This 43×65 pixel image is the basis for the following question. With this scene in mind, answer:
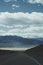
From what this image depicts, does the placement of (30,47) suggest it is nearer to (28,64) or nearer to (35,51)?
(35,51)

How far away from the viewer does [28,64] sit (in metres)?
26.3

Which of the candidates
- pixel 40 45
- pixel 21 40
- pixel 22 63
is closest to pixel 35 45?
pixel 40 45

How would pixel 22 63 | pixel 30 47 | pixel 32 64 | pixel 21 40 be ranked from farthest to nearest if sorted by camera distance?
pixel 21 40 < pixel 30 47 < pixel 22 63 < pixel 32 64

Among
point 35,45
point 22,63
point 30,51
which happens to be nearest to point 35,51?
point 30,51

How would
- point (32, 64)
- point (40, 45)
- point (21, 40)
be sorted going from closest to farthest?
point (32, 64) < point (40, 45) < point (21, 40)

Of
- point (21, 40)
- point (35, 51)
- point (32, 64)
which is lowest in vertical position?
point (32, 64)

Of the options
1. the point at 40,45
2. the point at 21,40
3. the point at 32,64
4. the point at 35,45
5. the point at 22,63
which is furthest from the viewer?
the point at 21,40

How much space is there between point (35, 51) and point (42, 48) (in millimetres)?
1865

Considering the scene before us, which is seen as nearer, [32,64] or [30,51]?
[32,64]

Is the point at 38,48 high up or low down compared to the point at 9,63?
up

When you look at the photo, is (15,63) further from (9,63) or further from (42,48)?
(42,48)

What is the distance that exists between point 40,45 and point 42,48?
1292 millimetres

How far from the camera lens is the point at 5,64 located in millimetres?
26672

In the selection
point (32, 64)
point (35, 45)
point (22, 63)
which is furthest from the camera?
point (35, 45)
